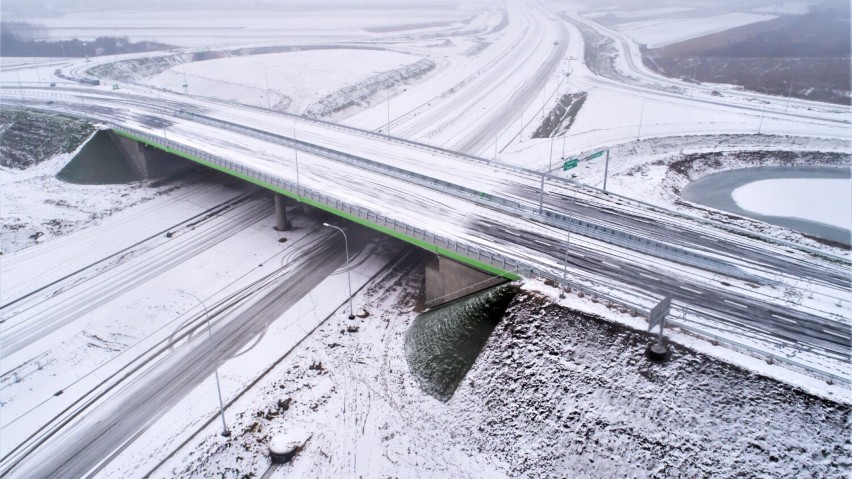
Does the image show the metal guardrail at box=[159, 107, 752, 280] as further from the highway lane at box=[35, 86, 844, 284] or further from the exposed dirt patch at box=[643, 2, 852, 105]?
the exposed dirt patch at box=[643, 2, 852, 105]

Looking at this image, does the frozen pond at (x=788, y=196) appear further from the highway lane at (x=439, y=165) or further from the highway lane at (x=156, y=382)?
the highway lane at (x=156, y=382)

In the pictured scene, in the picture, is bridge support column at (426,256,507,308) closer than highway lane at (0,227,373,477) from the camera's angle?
No

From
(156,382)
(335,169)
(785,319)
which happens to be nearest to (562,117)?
(335,169)

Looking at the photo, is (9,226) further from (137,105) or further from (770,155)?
(770,155)

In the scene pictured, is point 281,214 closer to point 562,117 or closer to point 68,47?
point 562,117

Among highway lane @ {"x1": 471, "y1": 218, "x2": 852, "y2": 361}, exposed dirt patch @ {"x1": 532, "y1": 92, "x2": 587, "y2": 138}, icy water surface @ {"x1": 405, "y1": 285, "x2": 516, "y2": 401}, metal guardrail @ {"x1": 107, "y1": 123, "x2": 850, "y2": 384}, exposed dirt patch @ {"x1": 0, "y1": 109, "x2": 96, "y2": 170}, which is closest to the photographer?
metal guardrail @ {"x1": 107, "y1": 123, "x2": 850, "y2": 384}

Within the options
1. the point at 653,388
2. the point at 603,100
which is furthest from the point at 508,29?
the point at 653,388

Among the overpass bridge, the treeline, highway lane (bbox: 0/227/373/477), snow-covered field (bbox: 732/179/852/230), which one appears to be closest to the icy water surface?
the overpass bridge
